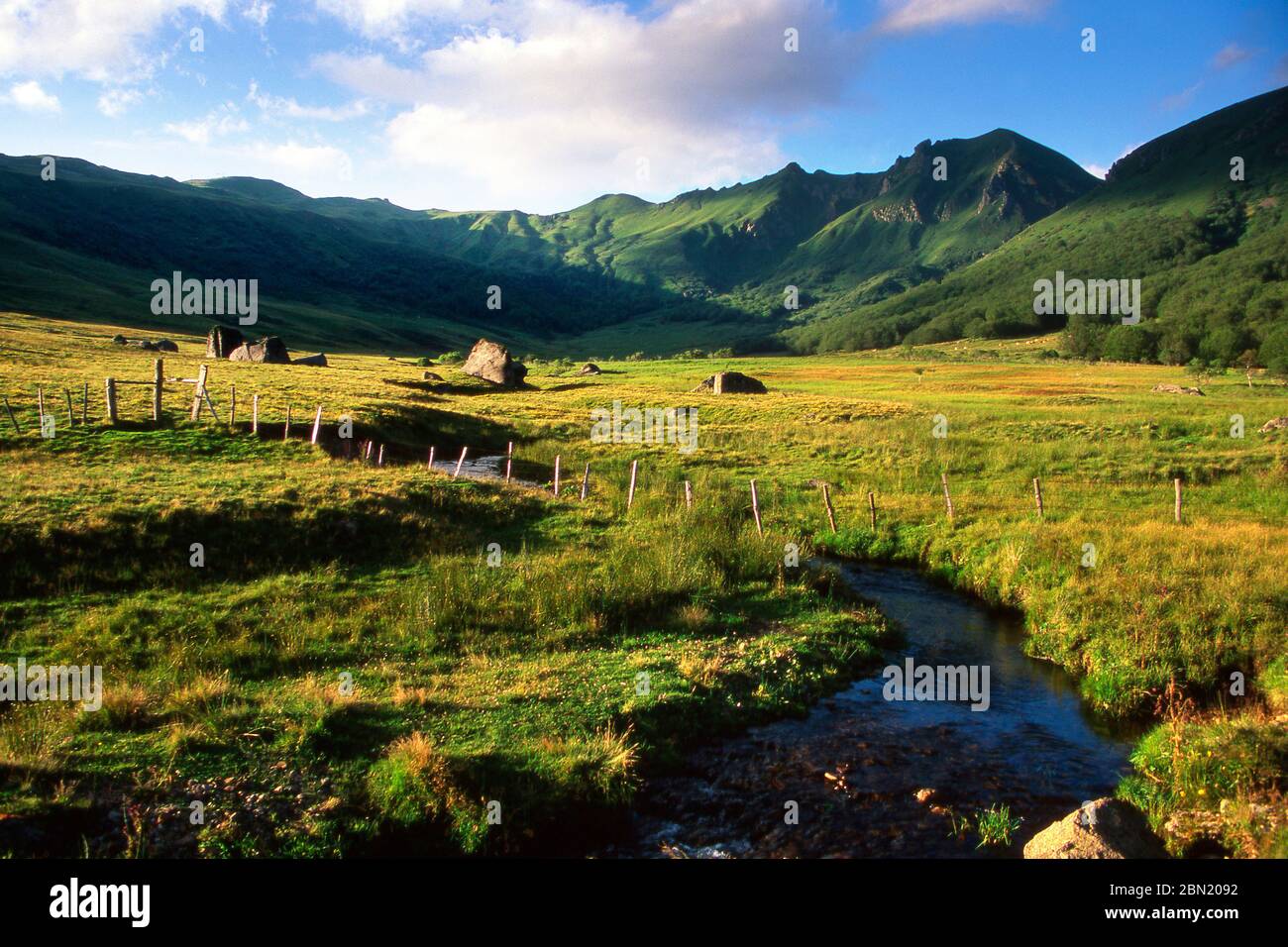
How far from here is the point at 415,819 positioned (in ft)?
35.8

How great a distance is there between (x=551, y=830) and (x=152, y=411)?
36.1 meters

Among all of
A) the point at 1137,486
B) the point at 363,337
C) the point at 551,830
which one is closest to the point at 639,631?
the point at 551,830

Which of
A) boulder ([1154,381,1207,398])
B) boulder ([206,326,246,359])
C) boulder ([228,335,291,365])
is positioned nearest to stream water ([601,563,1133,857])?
boulder ([1154,381,1207,398])

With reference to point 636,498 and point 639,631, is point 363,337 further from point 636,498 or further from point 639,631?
point 639,631

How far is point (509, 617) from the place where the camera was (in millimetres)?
18250

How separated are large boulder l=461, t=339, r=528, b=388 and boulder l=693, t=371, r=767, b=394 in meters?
18.9

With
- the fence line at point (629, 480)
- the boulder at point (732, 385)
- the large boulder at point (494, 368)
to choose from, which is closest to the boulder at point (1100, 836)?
the fence line at point (629, 480)

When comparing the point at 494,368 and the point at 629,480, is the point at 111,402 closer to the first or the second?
the point at 629,480

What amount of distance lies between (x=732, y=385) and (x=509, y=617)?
2413 inches

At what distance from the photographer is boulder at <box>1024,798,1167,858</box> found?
32.2ft

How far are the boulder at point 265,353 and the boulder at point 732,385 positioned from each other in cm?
4223

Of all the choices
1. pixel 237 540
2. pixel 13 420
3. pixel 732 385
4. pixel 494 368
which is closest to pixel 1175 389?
pixel 732 385

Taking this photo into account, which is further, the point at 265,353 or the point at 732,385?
the point at 732,385

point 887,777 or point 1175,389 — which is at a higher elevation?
point 1175,389
